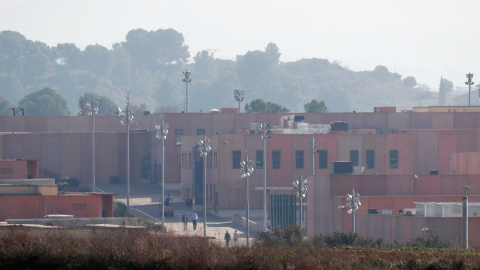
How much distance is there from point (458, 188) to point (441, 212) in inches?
512

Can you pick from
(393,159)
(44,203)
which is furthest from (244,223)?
(44,203)

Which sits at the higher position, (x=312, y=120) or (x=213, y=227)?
(x=312, y=120)

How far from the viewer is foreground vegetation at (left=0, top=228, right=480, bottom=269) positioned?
1144 inches

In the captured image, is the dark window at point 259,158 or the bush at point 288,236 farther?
the dark window at point 259,158

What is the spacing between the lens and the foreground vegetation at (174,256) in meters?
29.0

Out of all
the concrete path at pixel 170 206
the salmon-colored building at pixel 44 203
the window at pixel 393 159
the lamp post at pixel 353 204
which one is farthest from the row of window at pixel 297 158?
the salmon-colored building at pixel 44 203

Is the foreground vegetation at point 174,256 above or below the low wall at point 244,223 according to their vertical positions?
above

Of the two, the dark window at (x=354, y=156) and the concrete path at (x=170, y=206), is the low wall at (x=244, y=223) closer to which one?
the concrete path at (x=170, y=206)

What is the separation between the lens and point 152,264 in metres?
29.6

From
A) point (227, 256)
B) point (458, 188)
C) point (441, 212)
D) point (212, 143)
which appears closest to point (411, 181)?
point (458, 188)

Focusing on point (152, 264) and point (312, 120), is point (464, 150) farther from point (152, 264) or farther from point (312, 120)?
point (152, 264)

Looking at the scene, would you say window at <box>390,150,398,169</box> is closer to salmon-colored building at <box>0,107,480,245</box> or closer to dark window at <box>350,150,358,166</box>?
salmon-colored building at <box>0,107,480,245</box>

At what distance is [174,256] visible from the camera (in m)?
29.5

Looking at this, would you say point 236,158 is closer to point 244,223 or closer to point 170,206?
point 170,206
